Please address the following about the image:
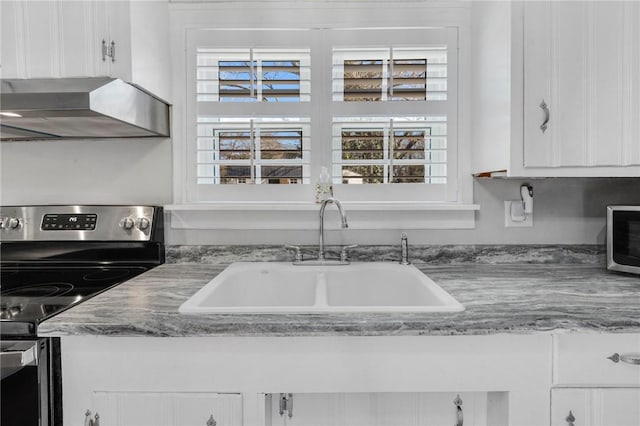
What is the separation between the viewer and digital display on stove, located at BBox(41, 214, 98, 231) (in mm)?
1625

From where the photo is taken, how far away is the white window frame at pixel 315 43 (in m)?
1.69

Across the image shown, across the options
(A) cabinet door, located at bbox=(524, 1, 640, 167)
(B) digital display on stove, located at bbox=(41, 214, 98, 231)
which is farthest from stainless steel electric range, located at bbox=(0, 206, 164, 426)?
(A) cabinet door, located at bbox=(524, 1, 640, 167)

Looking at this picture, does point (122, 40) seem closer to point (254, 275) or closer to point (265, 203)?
point (265, 203)

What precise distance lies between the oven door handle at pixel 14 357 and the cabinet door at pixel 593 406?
50.4 inches

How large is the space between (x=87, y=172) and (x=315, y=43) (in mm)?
1101

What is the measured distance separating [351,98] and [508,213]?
816mm

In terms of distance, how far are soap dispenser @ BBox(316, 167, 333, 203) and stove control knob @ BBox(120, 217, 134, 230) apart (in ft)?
2.46

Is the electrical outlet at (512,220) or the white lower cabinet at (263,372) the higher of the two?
the electrical outlet at (512,220)

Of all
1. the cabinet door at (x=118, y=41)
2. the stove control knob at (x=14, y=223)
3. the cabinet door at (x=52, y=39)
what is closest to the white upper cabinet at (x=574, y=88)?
the cabinet door at (x=118, y=41)

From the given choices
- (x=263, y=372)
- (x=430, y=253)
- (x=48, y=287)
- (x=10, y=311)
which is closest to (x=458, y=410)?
(x=263, y=372)

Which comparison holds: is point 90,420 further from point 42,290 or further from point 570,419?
point 570,419

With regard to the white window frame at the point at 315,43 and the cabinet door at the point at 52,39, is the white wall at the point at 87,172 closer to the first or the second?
the white window frame at the point at 315,43

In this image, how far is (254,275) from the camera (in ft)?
5.17

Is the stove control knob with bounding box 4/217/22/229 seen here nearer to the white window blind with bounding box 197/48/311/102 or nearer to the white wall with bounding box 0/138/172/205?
the white wall with bounding box 0/138/172/205
